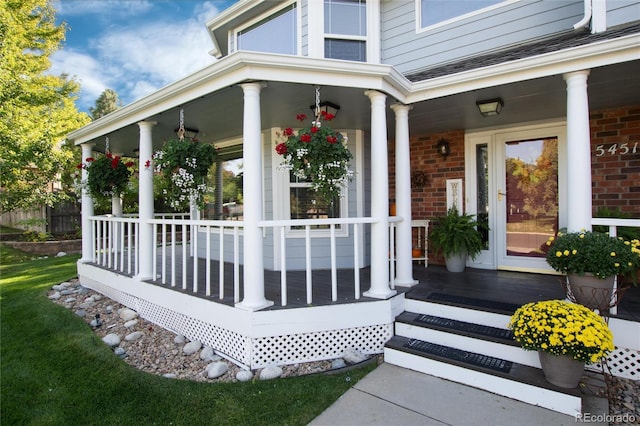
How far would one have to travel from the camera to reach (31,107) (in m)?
10.6

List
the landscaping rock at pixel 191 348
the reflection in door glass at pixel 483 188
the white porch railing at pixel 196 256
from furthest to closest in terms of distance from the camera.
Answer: the reflection in door glass at pixel 483 188, the landscaping rock at pixel 191 348, the white porch railing at pixel 196 256

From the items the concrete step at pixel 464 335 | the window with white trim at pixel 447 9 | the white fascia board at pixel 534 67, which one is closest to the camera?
the white fascia board at pixel 534 67

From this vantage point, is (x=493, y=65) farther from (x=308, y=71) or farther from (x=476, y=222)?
(x=476, y=222)

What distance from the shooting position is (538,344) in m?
2.41

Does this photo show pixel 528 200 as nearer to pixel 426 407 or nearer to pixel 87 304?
pixel 426 407

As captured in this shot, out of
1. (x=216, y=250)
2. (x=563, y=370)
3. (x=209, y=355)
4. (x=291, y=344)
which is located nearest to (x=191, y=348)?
(x=209, y=355)

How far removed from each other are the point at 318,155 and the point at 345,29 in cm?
329

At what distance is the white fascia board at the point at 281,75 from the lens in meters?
3.02

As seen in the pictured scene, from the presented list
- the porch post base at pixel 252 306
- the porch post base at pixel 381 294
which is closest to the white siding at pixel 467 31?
the porch post base at pixel 381 294

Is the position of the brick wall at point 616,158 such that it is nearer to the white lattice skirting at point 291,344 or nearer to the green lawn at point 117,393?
the white lattice skirting at point 291,344

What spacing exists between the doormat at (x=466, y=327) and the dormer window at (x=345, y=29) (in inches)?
155

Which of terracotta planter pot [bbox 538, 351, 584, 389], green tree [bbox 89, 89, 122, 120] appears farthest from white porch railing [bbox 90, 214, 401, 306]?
green tree [bbox 89, 89, 122, 120]

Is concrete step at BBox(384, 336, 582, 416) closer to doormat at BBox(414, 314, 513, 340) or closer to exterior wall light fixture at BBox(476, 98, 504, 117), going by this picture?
doormat at BBox(414, 314, 513, 340)

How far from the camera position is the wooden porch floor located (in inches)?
134
